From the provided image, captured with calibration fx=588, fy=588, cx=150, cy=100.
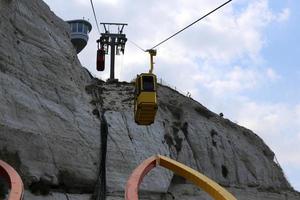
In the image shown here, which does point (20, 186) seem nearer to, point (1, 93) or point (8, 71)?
point (1, 93)

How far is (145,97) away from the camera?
858 inches

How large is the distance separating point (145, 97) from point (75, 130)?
686 inches

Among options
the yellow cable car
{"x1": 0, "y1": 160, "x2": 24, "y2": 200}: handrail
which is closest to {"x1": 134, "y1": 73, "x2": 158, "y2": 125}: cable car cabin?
the yellow cable car

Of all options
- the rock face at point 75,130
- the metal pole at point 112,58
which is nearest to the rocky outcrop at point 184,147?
the rock face at point 75,130

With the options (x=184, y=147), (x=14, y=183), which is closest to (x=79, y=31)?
(x=184, y=147)

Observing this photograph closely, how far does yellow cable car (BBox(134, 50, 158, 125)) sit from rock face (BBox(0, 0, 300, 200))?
12446 mm

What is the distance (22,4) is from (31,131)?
37.5 feet

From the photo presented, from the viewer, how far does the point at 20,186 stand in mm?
21781

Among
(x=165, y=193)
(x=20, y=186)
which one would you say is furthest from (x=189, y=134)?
(x=20, y=186)

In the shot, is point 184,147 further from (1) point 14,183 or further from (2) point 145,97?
(2) point 145,97

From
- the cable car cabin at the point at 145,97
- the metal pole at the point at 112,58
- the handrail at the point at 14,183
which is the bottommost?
the handrail at the point at 14,183

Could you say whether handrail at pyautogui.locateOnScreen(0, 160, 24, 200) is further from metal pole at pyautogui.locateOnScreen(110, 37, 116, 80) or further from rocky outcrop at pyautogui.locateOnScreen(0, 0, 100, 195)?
metal pole at pyautogui.locateOnScreen(110, 37, 116, 80)

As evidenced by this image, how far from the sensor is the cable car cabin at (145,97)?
71.3 ft

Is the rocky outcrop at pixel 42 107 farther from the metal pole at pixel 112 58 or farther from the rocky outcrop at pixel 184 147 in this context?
the metal pole at pixel 112 58
